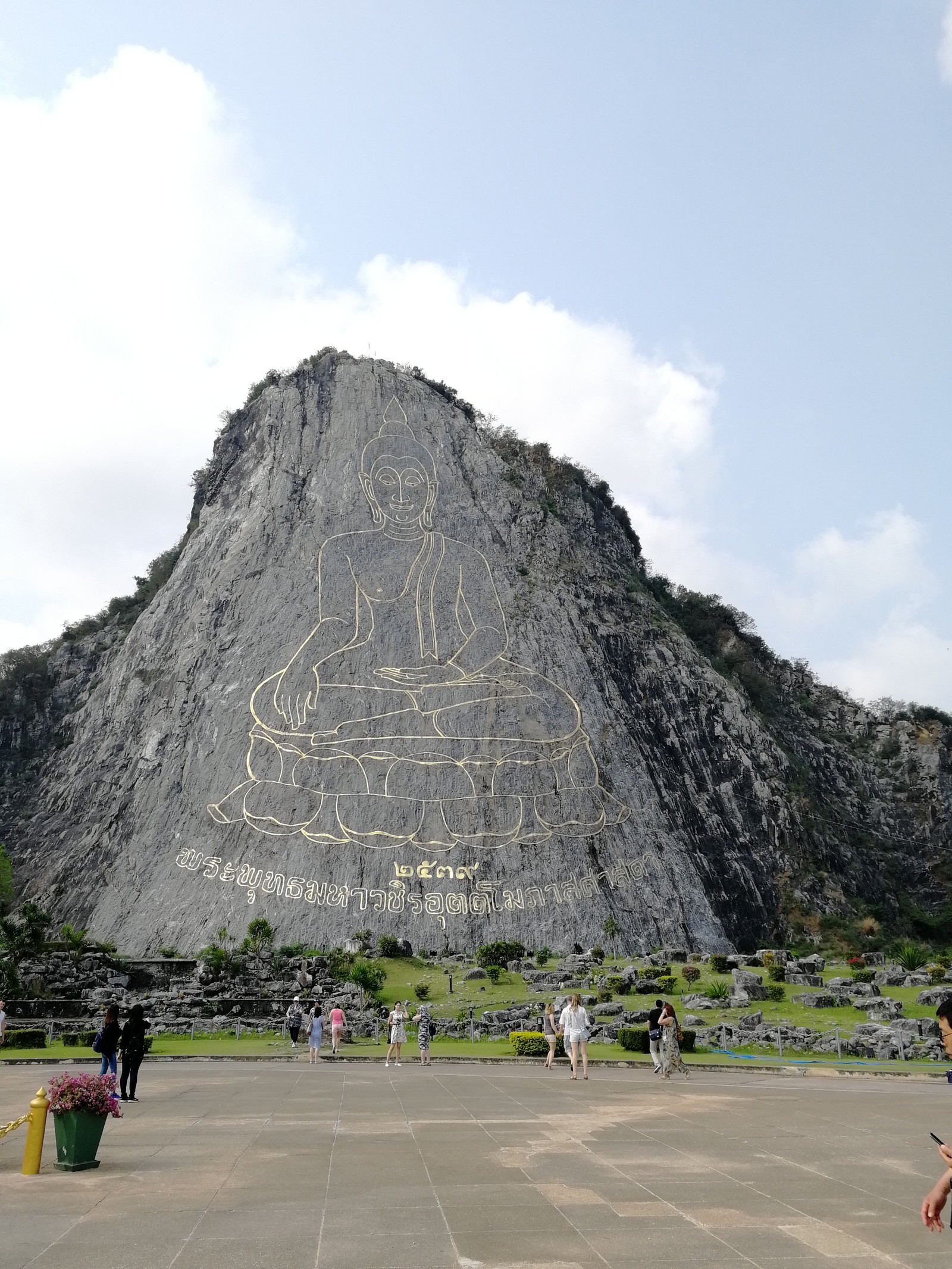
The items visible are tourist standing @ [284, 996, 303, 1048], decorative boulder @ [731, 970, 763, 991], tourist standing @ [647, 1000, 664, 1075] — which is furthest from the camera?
decorative boulder @ [731, 970, 763, 991]

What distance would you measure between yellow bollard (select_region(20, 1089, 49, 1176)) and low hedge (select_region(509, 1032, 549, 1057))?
13223 millimetres

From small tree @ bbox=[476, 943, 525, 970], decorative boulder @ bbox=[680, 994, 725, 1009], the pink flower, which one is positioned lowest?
the pink flower

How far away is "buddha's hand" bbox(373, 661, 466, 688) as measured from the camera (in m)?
40.2

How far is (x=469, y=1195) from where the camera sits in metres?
6.62

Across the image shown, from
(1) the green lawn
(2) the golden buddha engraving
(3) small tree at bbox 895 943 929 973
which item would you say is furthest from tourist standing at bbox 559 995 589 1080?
(2) the golden buddha engraving

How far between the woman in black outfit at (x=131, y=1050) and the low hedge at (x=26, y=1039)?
34.7 ft

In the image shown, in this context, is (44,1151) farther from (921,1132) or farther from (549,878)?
(549,878)

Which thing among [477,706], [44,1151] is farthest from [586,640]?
[44,1151]

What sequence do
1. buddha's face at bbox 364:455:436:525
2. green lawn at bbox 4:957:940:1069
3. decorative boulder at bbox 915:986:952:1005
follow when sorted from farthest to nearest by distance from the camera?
buddha's face at bbox 364:455:436:525 < decorative boulder at bbox 915:986:952:1005 < green lawn at bbox 4:957:940:1069

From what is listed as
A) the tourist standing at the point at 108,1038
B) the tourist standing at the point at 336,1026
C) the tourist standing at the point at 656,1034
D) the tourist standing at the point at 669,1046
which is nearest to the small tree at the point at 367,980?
the tourist standing at the point at 336,1026

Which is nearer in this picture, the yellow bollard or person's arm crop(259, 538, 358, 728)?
the yellow bollard

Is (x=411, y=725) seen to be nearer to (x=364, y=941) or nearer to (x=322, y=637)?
(x=322, y=637)

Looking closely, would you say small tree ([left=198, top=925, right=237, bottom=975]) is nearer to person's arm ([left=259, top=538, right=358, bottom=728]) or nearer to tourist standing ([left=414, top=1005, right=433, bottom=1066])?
person's arm ([left=259, top=538, right=358, bottom=728])

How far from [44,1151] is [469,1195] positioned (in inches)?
167
